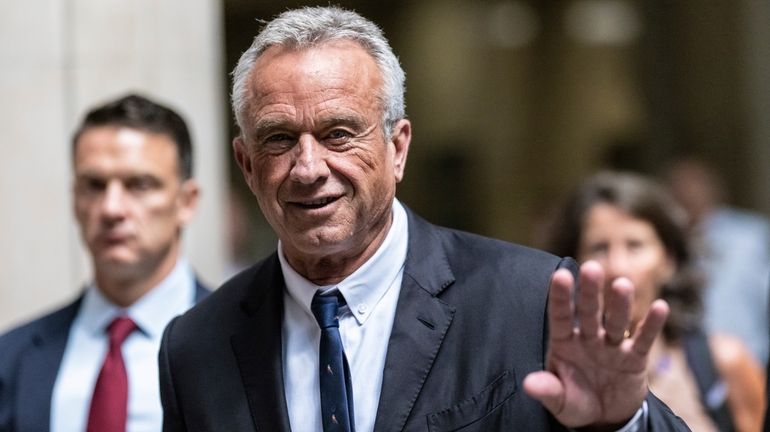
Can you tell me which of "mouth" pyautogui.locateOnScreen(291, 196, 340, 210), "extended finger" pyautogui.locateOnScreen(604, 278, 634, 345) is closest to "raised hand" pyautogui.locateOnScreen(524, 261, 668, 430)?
"extended finger" pyautogui.locateOnScreen(604, 278, 634, 345)

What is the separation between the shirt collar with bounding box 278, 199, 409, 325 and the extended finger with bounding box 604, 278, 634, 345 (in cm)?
76

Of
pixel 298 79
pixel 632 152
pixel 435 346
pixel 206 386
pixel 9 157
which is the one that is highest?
pixel 298 79

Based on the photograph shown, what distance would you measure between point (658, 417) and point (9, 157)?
4407 millimetres

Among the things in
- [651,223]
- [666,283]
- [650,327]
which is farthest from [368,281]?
[666,283]

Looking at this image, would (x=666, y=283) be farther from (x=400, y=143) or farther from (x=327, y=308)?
(x=327, y=308)

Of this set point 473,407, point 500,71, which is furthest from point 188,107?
point 500,71

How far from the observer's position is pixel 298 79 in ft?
10.2

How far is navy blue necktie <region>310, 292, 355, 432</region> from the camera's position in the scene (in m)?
3.08

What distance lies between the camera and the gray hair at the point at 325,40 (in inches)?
125

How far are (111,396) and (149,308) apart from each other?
1.42ft

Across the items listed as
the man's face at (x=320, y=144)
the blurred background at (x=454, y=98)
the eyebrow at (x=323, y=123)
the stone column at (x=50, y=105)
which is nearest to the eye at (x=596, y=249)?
the blurred background at (x=454, y=98)

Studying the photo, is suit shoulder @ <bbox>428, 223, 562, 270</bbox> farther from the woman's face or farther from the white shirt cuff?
the woman's face

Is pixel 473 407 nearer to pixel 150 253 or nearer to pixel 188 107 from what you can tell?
pixel 150 253

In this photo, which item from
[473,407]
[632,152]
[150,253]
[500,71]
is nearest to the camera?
[473,407]
